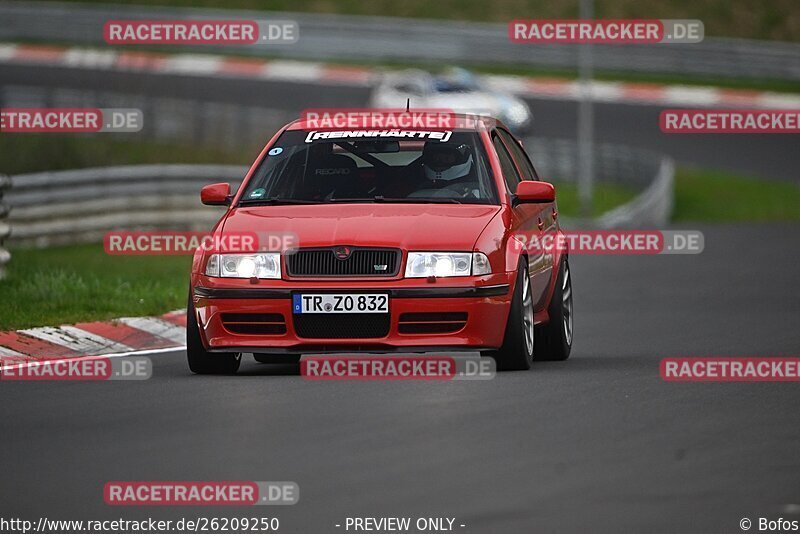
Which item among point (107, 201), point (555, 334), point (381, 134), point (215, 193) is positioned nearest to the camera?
point (215, 193)

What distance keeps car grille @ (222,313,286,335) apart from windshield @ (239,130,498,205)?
950mm

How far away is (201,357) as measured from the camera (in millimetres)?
11133

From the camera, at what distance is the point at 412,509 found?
22.7 feet

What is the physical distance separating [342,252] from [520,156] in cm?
303

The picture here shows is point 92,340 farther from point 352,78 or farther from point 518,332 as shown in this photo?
point 352,78

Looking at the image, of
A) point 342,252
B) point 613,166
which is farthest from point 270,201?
point 613,166

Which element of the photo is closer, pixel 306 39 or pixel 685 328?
pixel 685 328

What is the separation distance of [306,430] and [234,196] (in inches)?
129

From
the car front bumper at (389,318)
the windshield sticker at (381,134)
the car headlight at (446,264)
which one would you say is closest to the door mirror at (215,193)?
the windshield sticker at (381,134)

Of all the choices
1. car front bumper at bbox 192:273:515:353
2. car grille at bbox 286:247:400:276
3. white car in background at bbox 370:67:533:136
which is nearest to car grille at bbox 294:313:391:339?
car front bumper at bbox 192:273:515:353

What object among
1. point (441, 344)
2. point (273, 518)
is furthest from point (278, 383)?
point (273, 518)

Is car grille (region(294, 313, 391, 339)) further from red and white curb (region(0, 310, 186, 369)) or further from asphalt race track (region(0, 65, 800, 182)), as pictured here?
asphalt race track (region(0, 65, 800, 182))

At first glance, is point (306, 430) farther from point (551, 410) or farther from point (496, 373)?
point (496, 373)

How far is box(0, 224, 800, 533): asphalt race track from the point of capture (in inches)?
276
